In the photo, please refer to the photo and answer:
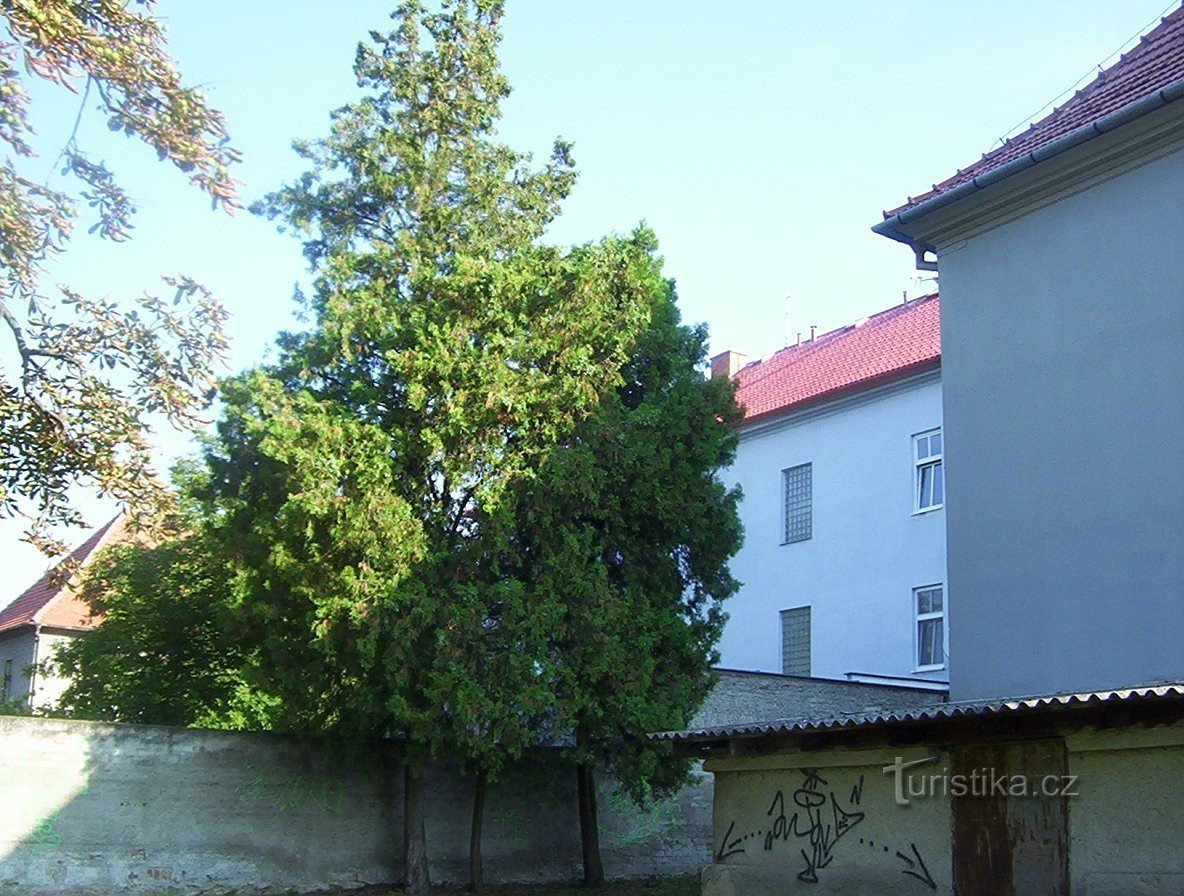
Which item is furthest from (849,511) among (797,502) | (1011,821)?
(1011,821)

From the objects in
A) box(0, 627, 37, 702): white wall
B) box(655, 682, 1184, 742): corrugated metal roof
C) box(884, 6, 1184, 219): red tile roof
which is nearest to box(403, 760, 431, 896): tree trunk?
box(655, 682, 1184, 742): corrugated metal roof

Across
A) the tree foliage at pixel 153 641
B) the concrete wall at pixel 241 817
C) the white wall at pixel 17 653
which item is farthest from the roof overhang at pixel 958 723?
the white wall at pixel 17 653

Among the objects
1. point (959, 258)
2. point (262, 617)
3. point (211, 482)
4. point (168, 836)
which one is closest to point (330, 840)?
point (168, 836)

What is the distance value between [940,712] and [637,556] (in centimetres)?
653

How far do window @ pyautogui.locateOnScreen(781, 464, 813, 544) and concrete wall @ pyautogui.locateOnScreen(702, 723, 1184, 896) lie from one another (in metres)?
12.0

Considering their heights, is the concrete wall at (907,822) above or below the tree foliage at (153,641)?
below

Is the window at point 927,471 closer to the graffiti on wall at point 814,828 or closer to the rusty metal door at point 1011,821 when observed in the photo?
the graffiti on wall at point 814,828

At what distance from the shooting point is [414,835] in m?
16.6

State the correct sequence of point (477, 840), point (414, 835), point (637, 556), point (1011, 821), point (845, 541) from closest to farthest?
point (1011, 821) < point (414, 835) < point (637, 556) < point (477, 840) < point (845, 541)

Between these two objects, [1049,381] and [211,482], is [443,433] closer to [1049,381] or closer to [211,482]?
[211,482]

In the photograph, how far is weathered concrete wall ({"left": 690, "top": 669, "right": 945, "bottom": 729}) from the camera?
20.4 m

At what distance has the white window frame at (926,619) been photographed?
2200cm

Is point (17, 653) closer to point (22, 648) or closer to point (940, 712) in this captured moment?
point (22, 648)

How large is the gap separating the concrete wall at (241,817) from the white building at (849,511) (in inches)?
246
